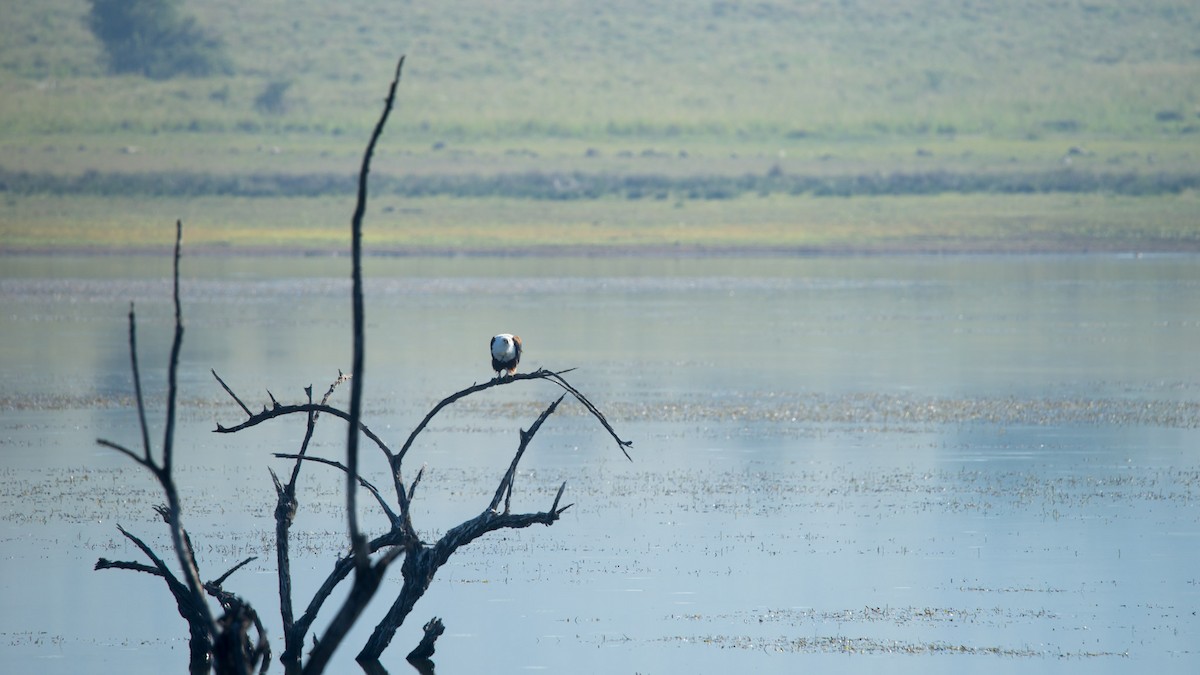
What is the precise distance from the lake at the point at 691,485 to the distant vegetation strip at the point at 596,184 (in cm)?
2875

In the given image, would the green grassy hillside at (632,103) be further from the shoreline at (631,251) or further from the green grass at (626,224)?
the shoreline at (631,251)

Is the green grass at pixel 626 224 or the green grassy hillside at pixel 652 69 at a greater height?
the green grass at pixel 626 224

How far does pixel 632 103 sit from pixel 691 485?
75.8 m

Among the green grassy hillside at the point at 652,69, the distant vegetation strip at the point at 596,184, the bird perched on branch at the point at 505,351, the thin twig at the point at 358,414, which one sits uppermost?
the thin twig at the point at 358,414

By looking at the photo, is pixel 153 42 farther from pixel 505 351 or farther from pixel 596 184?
pixel 505 351

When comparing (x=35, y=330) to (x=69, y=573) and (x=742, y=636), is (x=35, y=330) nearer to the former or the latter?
(x=69, y=573)

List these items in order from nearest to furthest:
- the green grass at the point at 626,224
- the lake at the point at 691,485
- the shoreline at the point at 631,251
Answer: the lake at the point at 691,485 → the shoreline at the point at 631,251 → the green grass at the point at 626,224

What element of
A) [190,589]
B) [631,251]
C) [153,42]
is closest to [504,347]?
[190,589]

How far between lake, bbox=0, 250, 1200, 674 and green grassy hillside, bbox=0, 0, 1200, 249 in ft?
91.8

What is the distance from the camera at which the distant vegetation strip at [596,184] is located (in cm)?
6875

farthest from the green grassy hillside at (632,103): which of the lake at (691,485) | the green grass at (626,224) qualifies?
the lake at (691,485)

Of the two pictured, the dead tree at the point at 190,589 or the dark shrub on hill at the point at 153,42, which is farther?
the dark shrub on hill at the point at 153,42

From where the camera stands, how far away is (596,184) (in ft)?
233

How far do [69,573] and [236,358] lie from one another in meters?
16.0
